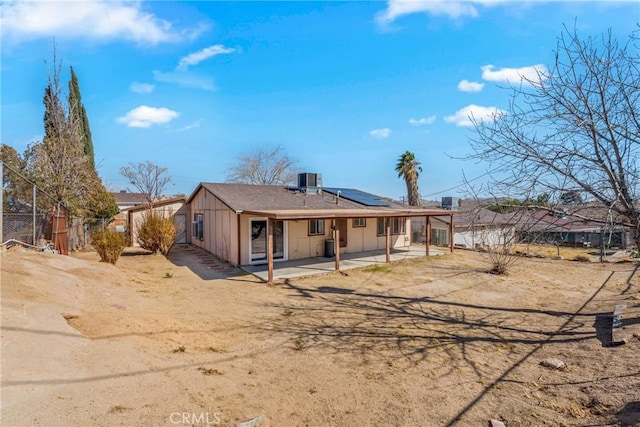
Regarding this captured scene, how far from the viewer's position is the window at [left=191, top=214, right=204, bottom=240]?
60.0ft

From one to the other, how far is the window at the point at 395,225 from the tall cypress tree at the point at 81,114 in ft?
60.9

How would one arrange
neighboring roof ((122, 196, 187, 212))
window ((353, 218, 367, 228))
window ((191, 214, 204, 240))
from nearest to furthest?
1. window ((353, 218, 367, 228))
2. window ((191, 214, 204, 240))
3. neighboring roof ((122, 196, 187, 212))

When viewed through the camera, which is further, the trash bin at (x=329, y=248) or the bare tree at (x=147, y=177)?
the bare tree at (x=147, y=177)

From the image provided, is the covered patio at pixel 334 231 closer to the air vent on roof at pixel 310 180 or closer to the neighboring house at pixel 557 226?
the air vent on roof at pixel 310 180

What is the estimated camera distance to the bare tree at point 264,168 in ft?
118

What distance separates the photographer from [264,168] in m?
36.6

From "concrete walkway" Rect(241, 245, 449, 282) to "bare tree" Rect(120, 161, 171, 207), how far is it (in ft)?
83.1

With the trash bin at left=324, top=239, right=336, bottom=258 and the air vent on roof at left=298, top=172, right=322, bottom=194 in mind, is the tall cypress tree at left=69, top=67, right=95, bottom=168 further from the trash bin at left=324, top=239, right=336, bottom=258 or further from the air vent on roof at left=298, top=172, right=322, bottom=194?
the trash bin at left=324, top=239, right=336, bottom=258

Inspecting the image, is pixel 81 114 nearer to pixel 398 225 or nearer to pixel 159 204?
pixel 159 204

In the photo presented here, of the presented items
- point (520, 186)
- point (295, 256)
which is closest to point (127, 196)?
point (295, 256)

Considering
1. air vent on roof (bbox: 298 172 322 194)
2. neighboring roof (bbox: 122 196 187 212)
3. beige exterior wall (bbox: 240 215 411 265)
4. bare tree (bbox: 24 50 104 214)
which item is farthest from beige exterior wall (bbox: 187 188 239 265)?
bare tree (bbox: 24 50 104 214)

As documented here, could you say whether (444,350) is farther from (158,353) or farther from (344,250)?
(344,250)

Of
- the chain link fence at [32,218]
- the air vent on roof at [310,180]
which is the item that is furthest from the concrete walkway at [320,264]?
the chain link fence at [32,218]

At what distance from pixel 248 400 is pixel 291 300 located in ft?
16.5
